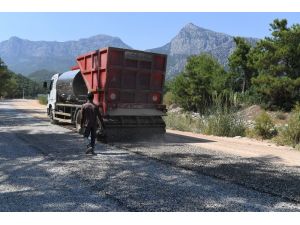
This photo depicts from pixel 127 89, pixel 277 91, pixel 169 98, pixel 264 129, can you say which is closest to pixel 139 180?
pixel 127 89

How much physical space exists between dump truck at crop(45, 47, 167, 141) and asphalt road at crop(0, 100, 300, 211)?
193 centimetres

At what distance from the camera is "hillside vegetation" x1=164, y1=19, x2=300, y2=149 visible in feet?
60.5

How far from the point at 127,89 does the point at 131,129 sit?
1.43 metres

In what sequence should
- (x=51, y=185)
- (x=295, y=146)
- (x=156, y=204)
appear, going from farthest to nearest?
(x=295, y=146), (x=51, y=185), (x=156, y=204)

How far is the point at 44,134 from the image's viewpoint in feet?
54.3

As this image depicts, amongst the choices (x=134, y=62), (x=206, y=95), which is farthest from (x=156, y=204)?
(x=206, y=95)

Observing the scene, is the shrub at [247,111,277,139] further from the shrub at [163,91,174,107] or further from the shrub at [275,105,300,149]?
the shrub at [163,91,174,107]

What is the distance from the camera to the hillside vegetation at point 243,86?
18.5m

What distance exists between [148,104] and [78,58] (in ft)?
13.0

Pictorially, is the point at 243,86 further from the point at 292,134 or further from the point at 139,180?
the point at 139,180

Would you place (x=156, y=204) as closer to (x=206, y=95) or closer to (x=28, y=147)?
(x=28, y=147)

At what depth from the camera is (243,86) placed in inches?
1645

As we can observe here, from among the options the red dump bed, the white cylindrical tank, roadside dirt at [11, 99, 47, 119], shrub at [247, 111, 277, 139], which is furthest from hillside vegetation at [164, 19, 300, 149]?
roadside dirt at [11, 99, 47, 119]

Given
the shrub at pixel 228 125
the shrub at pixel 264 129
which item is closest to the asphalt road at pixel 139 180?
the shrub at pixel 264 129
